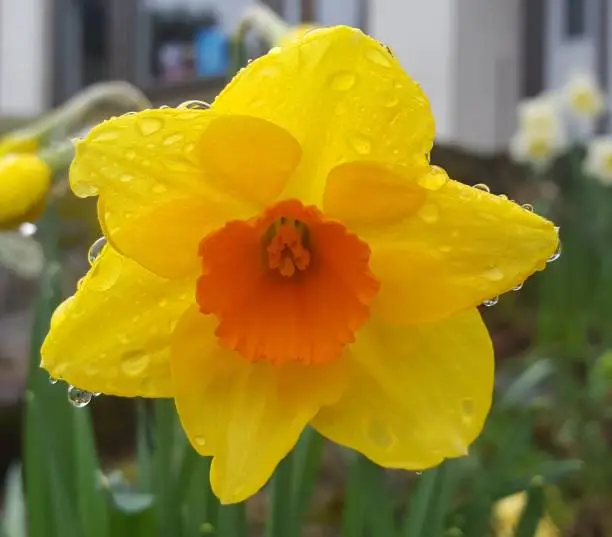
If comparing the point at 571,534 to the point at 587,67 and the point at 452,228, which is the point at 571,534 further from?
the point at 587,67

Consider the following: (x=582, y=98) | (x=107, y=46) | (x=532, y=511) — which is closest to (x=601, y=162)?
(x=582, y=98)

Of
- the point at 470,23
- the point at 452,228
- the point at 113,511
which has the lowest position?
the point at 470,23

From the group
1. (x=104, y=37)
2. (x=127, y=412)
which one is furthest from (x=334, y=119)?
(x=104, y=37)

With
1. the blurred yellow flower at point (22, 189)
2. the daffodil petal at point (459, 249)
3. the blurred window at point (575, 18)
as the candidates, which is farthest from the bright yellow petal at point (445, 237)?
the blurred window at point (575, 18)

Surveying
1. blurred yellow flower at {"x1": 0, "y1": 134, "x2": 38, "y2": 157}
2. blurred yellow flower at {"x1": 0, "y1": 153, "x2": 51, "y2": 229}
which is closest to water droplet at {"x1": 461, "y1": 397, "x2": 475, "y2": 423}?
blurred yellow flower at {"x1": 0, "y1": 153, "x2": 51, "y2": 229}

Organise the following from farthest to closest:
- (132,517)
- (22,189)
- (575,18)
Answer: (575,18)
(22,189)
(132,517)

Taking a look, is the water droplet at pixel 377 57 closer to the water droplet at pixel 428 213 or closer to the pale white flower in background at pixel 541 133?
the water droplet at pixel 428 213

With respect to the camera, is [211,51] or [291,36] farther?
[211,51]

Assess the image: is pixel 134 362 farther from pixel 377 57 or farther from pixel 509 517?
pixel 509 517
